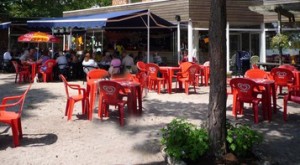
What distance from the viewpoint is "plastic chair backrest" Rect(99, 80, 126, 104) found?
7.73 m

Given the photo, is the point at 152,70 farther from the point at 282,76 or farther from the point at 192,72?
the point at 282,76

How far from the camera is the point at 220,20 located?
5.34 meters

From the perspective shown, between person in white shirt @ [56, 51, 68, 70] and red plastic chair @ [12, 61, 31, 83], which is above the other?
person in white shirt @ [56, 51, 68, 70]

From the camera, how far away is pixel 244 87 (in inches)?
317

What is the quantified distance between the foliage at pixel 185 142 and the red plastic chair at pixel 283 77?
18.9 ft

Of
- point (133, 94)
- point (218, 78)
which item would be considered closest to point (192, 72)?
point (133, 94)

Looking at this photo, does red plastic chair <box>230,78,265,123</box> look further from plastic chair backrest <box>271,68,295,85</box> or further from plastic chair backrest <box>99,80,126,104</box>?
plastic chair backrest <box>271,68,295,85</box>

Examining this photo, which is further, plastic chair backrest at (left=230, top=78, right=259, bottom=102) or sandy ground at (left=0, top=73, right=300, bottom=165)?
plastic chair backrest at (left=230, top=78, right=259, bottom=102)

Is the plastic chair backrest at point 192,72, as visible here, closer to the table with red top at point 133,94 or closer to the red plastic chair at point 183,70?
the red plastic chair at point 183,70

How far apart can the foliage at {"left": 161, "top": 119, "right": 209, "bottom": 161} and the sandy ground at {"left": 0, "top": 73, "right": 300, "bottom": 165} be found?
438mm

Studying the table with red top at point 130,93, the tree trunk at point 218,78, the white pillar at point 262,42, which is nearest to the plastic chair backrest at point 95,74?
the table with red top at point 130,93

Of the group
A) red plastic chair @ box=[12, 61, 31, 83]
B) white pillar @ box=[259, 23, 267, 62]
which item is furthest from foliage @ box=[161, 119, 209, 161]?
white pillar @ box=[259, 23, 267, 62]

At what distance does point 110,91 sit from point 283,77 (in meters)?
5.07

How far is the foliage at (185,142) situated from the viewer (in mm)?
5148
